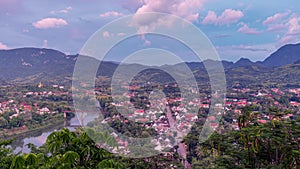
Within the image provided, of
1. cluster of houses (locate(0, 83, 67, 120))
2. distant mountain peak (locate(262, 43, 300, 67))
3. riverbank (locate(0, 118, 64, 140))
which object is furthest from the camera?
A: distant mountain peak (locate(262, 43, 300, 67))

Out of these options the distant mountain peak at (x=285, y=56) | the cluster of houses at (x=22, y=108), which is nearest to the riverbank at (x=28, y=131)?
the cluster of houses at (x=22, y=108)

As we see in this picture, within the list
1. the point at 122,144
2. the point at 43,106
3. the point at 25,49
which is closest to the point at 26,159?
the point at 122,144

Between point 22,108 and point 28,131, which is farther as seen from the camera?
point 22,108

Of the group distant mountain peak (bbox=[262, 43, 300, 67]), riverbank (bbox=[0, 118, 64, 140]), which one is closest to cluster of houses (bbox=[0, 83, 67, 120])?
riverbank (bbox=[0, 118, 64, 140])

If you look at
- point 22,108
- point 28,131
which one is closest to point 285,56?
point 22,108

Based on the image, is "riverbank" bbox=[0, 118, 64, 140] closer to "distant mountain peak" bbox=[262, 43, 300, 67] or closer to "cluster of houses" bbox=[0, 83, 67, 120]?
"cluster of houses" bbox=[0, 83, 67, 120]

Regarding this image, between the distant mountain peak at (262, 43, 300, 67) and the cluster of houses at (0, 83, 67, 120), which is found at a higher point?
the distant mountain peak at (262, 43, 300, 67)

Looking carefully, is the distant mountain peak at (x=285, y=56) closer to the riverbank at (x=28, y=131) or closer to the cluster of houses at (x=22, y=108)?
the cluster of houses at (x=22, y=108)

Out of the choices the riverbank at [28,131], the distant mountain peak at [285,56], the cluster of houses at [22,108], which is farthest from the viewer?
the distant mountain peak at [285,56]

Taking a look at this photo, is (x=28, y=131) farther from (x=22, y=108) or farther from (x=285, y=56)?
(x=285, y=56)

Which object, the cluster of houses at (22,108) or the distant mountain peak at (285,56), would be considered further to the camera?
the distant mountain peak at (285,56)

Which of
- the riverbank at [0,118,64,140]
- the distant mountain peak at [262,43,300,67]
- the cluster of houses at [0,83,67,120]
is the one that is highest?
the distant mountain peak at [262,43,300,67]

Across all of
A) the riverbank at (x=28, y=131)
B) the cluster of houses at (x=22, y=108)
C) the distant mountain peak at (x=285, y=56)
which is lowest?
the riverbank at (x=28, y=131)
